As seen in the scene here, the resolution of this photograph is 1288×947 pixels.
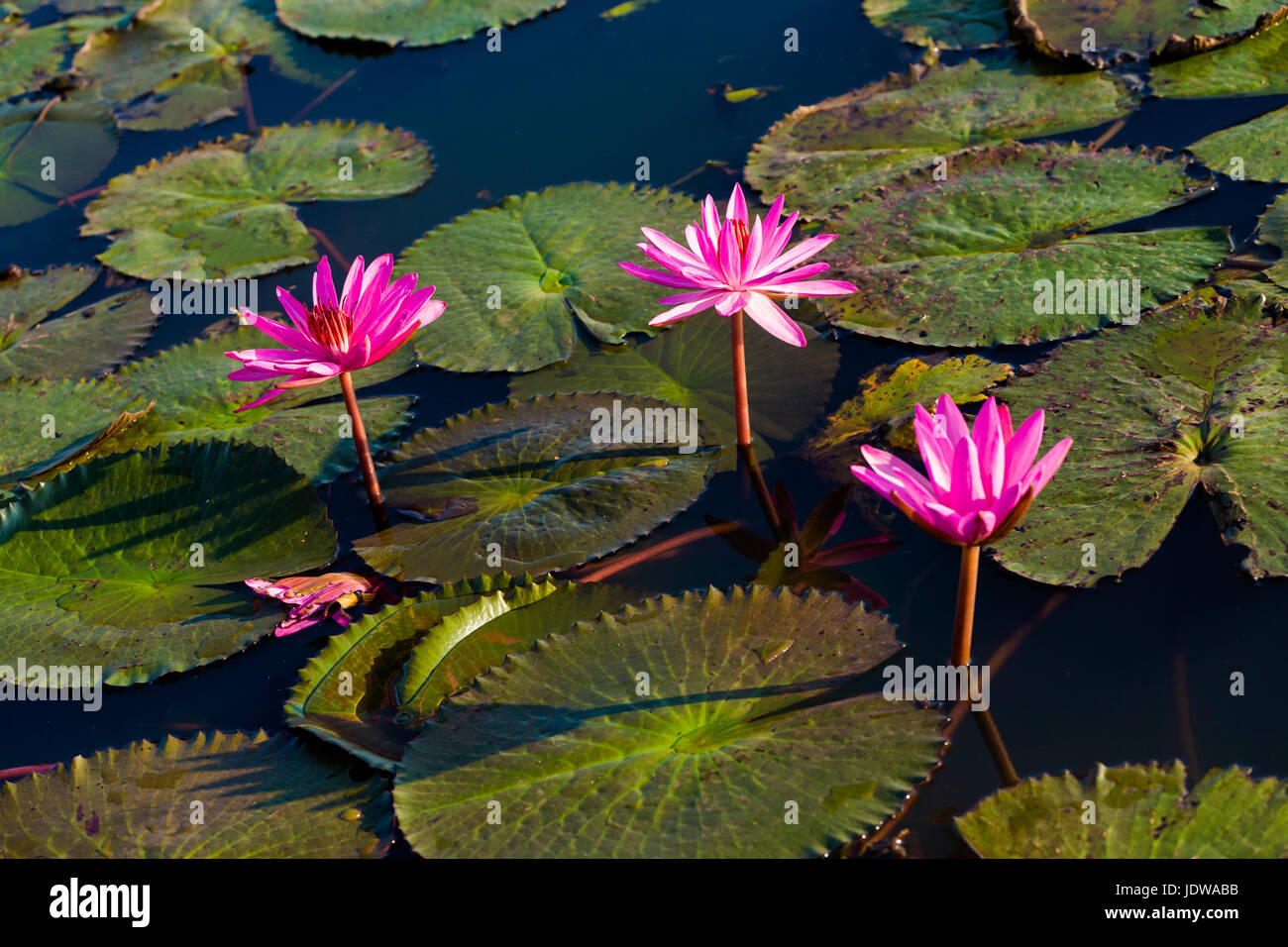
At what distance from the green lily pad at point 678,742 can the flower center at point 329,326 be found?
3.49 ft

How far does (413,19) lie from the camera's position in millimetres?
6367

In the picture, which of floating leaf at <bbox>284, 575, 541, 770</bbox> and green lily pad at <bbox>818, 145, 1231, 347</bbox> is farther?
green lily pad at <bbox>818, 145, 1231, 347</bbox>

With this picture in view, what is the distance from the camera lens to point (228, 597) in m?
3.01

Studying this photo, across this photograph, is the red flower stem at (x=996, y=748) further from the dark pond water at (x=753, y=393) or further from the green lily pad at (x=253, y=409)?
the green lily pad at (x=253, y=409)

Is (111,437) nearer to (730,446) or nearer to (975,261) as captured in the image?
(730,446)

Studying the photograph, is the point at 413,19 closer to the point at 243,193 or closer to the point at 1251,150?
the point at 243,193

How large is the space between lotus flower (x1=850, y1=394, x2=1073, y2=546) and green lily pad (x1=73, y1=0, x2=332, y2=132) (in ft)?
17.6

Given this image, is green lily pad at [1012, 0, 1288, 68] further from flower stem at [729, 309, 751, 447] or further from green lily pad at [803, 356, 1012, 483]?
flower stem at [729, 309, 751, 447]

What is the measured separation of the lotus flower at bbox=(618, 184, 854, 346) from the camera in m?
2.90

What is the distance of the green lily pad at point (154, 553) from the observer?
9.46 feet

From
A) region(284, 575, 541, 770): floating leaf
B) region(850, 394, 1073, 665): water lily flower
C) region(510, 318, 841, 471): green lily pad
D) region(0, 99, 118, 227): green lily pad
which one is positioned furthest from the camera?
region(0, 99, 118, 227): green lily pad

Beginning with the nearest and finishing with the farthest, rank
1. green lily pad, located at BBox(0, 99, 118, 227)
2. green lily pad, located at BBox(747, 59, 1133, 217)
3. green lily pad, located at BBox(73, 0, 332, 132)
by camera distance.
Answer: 1. green lily pad, located at BBox(747, 59, 1133, 217)
2. green lily pad, located at BBox(0, 99, 118, 227)
3. green lily pad, located at BBox(73, 0, 332, 132)

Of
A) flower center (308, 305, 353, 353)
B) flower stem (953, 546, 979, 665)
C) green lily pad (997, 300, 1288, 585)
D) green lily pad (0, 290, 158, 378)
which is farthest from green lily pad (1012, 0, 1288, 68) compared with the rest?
green lily pad (0, 290, 158, 378)

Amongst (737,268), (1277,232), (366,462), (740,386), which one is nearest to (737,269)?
(737,268)
